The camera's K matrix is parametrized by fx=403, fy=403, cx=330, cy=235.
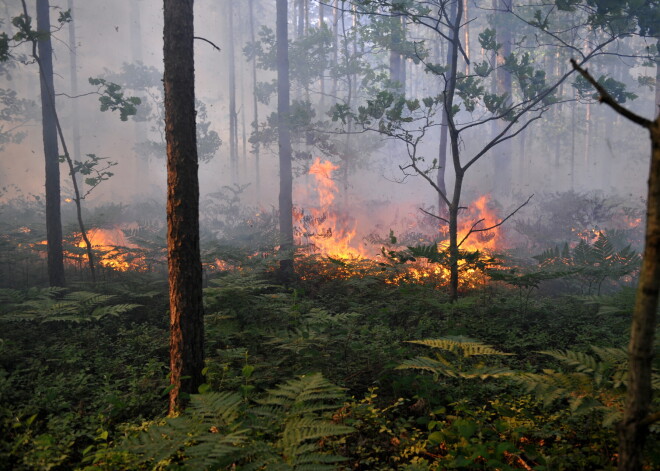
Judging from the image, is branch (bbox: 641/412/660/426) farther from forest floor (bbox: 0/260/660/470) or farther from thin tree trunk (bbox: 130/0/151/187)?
thin tree trunk (bbox: 130/0/151/187)

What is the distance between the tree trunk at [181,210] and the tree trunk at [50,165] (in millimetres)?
5767

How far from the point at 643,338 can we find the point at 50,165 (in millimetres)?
10003

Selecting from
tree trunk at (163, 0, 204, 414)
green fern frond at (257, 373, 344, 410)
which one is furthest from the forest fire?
green fern frond at (257, 373, 344, 410)

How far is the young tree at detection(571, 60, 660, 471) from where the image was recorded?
1.53 m

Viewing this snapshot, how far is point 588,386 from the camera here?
107 inches

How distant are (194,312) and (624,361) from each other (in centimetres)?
372

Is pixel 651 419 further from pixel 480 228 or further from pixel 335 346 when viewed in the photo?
pixel 480 228

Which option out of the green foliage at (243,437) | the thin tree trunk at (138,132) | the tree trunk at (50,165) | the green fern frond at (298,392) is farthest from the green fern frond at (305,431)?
the thin tree trunk at (138,132)

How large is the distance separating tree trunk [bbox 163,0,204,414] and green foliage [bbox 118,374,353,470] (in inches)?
41.6

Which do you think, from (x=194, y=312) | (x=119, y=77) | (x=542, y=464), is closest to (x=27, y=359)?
(x=194, y=312)

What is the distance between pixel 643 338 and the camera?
65.1 inches

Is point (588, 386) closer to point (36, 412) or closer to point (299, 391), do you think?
point (299, 391)

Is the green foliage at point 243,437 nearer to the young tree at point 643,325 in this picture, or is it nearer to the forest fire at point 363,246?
the young tree at point 643,325

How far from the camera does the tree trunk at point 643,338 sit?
153 centimetres
